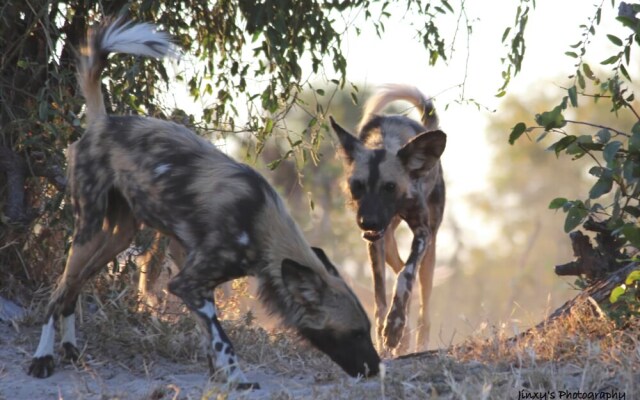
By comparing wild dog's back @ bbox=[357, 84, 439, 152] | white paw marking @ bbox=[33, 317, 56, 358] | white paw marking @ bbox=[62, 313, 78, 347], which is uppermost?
wild dog's back @ bbox=[357, 84, 439, 152]

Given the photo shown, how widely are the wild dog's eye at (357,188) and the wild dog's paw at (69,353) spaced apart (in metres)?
1.87

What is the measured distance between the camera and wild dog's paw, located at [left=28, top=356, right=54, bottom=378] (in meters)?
4.26

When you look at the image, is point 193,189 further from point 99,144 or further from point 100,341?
point 100,341

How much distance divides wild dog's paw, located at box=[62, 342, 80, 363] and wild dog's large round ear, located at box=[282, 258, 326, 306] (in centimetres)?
95

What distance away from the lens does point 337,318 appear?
4.14 meters

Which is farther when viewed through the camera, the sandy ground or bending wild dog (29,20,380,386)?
bending wild dog (29,20,380,386)

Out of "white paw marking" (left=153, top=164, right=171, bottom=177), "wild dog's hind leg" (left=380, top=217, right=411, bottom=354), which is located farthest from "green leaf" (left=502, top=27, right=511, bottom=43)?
"wild dog's hind leg" (left=380, top=217, right=411, bottom=354)

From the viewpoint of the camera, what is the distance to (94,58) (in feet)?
15.3

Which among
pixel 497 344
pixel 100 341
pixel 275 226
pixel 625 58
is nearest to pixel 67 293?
pixel 100 341

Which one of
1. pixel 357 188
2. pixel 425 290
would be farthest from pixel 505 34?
pixel 425 290

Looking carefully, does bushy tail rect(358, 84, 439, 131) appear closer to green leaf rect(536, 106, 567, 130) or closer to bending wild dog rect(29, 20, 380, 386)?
bending wild dog rect(29, 20, 380, 386)

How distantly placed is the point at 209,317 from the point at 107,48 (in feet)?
4.02

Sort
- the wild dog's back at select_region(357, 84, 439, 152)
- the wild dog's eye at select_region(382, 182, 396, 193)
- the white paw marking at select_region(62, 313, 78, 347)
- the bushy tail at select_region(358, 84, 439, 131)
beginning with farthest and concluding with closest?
the bushy tail at select_region(358, 84, 439, 131)
the wild dog's back at select_region(357, 84, 439, 152)
the wild dog's eye at select_region(382, 182, 396, 193)
the white paw marking at select_region(62, 313, 78, 347)

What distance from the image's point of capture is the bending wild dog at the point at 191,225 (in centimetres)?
414
